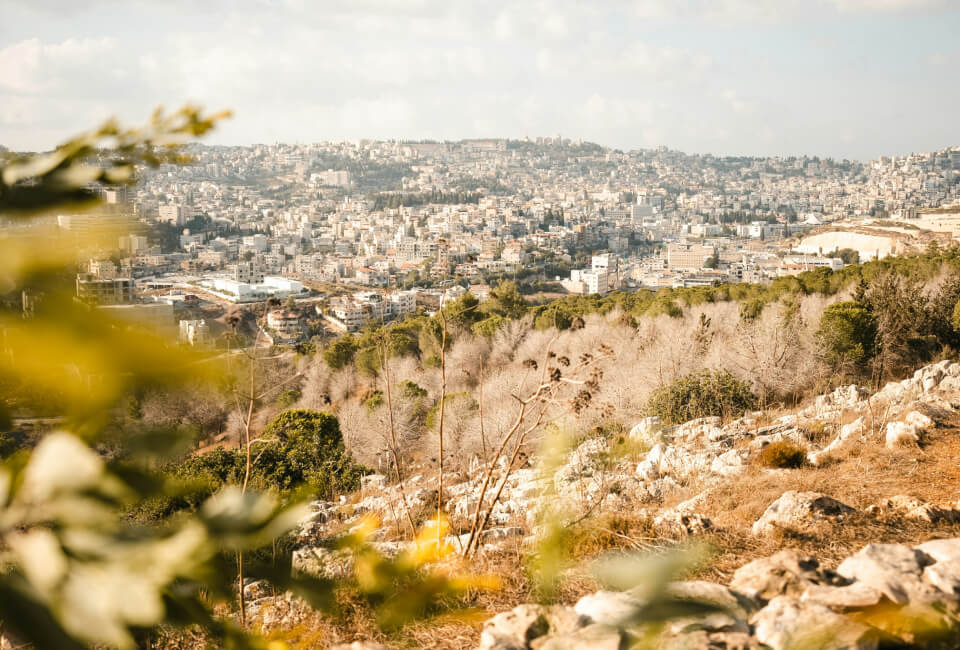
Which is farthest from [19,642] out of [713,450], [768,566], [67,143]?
[713,450]

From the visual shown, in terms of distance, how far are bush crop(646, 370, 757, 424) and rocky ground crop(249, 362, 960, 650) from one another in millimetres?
966

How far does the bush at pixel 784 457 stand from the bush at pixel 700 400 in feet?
10.7

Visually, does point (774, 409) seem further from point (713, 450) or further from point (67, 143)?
point (67, 143)

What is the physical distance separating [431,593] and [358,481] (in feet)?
25.5

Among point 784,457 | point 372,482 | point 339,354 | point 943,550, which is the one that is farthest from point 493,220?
point 943,550

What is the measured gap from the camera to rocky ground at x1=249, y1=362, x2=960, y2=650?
0.64 metres

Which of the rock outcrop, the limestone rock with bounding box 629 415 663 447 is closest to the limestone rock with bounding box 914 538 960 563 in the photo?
the rock outcrop

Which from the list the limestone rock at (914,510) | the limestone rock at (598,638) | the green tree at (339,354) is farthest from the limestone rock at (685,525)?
the green tree at (339,354)

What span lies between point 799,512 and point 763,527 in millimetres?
165

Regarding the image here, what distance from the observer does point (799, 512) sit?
273 cm

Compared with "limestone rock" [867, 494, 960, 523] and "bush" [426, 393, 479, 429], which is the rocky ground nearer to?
"limestone rock" [867, 494, 960, 523]

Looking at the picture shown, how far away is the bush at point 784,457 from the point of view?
4504 mm

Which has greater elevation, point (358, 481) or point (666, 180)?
point (666, 180)

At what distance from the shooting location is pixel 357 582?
54 centimetres
